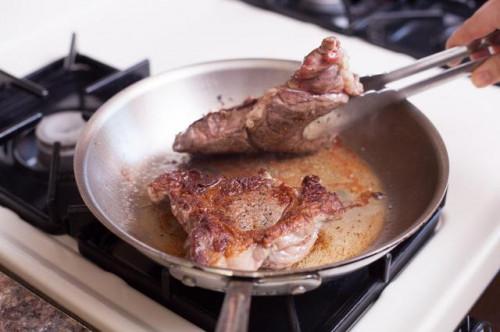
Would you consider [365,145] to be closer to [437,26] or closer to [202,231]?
[202,231]

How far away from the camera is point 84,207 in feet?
2.89

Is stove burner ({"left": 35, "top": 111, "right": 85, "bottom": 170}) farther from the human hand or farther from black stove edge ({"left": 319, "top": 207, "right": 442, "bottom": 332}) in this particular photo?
the human hand

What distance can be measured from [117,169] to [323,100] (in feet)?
1.04

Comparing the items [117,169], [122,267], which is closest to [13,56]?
[117,169]

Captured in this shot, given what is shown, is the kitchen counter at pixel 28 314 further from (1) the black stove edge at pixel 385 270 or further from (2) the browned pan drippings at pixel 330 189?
(1) the black stove edge at pixel 385 270

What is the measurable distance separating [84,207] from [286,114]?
314 mm

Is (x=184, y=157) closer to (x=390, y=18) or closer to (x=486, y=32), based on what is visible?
(x=486, y=32)

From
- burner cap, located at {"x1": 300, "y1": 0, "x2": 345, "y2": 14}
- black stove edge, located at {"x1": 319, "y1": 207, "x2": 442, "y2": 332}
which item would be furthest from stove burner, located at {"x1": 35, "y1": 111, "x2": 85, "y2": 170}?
burner cap, located at {"x1": 300, "y1": 0, "x2": 345, "y2": 14}

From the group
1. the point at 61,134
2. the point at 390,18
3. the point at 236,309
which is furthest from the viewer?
the point at 390,18

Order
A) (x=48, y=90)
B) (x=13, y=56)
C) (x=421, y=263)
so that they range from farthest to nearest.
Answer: (x=13, y=56), (x=48, y=90), (x=421, y=263)

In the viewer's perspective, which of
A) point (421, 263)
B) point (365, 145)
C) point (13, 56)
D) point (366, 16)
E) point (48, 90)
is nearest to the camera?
point (421, 263)

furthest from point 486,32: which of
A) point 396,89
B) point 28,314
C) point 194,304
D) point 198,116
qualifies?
point 28,314

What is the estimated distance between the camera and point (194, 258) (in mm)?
769

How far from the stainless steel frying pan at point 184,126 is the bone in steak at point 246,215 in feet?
Answer: 0.19
